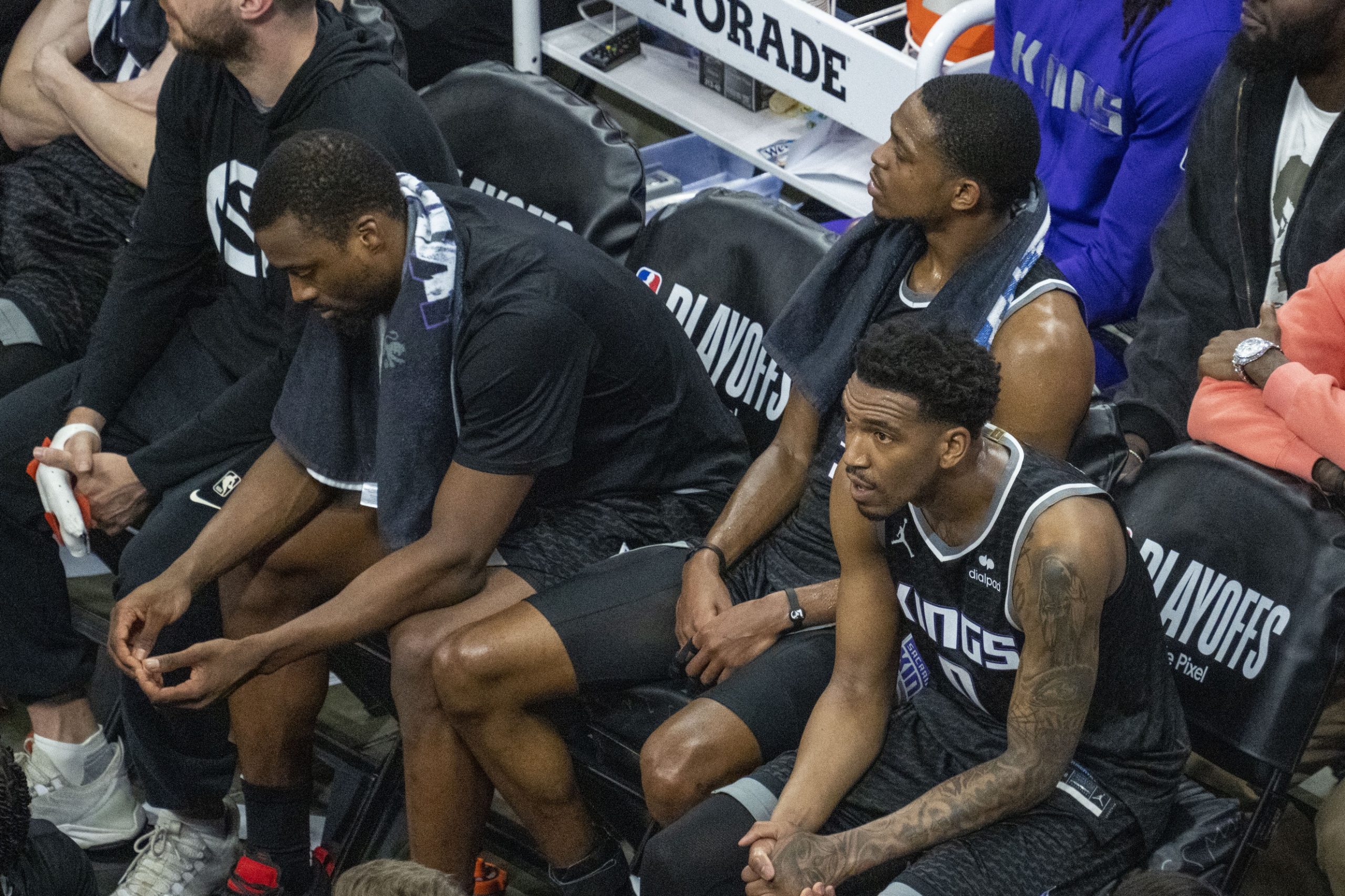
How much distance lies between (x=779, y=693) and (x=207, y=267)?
1700 millimetres

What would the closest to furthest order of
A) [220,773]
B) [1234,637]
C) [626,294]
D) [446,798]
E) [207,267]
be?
[1234,637] < [446,798] < [626,294] < [220,773] < [207,267]

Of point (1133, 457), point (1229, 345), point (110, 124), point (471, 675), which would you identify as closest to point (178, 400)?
point (110, 124)

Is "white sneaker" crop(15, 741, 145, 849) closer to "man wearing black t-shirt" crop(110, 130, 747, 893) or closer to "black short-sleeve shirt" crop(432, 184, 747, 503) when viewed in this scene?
"man wearing black t-shirt" crop(110, 130, 747, 893)

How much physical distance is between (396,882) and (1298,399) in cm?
155

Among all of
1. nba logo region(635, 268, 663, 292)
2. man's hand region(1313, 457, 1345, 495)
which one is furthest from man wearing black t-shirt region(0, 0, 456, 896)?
man's hand region(1313, 457, 1345, 495)

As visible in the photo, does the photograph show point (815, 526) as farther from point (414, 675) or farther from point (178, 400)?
point (178, 400)

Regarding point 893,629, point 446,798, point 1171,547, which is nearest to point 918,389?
point 893,629

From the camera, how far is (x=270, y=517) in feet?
9.62

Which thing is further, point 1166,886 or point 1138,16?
point 1138,16

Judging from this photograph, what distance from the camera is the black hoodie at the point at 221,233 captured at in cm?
306

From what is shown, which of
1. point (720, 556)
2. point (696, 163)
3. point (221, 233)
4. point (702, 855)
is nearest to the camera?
point (702, 855)

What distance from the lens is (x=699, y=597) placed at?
2680 millimetres

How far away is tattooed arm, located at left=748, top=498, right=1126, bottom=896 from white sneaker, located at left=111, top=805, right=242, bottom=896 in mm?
1348

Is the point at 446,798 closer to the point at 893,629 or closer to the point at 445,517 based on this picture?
the point at 445,517
